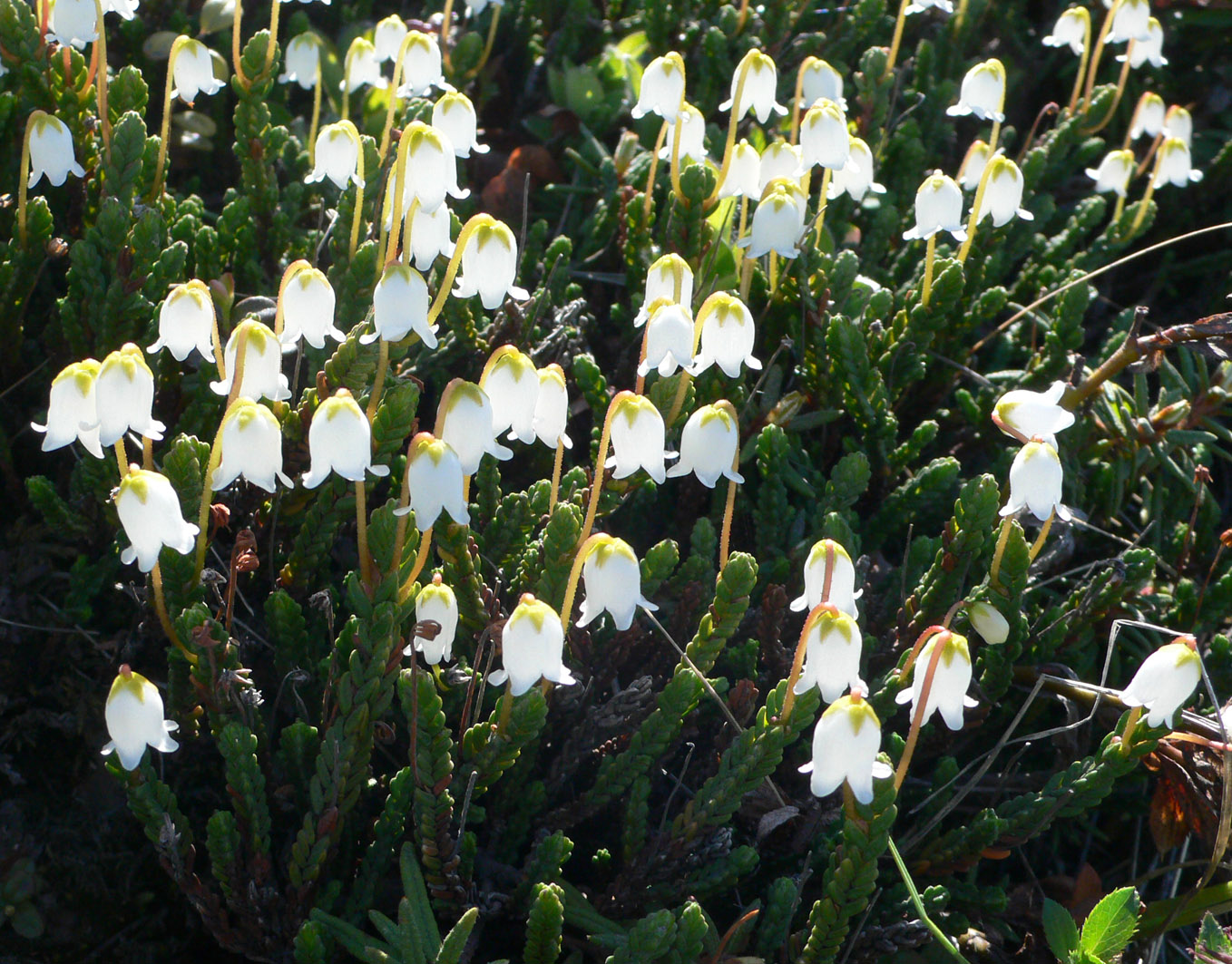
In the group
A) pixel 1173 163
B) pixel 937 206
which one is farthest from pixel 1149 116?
pixel 937 206

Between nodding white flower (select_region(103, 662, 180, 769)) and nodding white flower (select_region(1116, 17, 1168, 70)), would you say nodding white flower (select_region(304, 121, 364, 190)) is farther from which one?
nodding white flower (select_region(1116, 17, 1168, 70))

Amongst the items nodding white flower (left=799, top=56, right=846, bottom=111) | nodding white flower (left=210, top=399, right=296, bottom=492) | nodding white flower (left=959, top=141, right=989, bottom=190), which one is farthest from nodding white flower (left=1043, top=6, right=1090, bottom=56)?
nodding white flower (left=210, top=399, right=296, bottom=492)

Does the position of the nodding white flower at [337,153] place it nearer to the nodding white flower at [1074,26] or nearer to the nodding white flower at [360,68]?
the nodding white flower at [360,68]

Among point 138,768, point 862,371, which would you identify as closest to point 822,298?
point 862,371

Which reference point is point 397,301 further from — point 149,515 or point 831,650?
point 831,650

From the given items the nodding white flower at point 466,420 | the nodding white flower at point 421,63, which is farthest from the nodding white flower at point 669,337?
the nodding white flower at point 421,63

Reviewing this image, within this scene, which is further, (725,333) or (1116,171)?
(1116,171)
